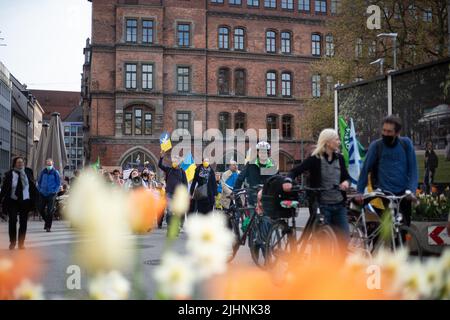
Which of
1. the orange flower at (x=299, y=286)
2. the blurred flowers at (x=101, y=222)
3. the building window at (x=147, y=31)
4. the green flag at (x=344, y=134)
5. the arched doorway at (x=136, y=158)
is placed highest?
the building window at (x=147, y=31)

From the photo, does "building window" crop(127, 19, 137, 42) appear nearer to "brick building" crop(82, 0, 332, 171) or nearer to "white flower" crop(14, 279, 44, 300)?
"brick building" crop(82, 0, 332, 171)

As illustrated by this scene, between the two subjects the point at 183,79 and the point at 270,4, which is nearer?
the point at 183,79

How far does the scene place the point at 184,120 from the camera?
121ft

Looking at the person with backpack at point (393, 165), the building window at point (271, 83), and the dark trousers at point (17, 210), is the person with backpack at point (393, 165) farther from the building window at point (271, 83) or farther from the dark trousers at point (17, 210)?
the building window at point (271, 83)

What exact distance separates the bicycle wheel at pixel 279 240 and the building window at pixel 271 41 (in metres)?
35.2

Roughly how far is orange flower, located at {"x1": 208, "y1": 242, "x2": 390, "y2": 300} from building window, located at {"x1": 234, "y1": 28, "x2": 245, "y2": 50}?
122 ft

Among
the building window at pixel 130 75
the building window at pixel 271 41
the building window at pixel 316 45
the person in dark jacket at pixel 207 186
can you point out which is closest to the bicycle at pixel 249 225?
the person in dark jacket at pixel 207 186

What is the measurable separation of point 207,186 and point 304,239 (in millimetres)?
6091

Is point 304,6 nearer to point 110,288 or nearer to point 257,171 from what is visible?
point 257,171

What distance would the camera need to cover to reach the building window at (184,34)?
35500 mm

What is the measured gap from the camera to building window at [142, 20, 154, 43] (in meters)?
34.5

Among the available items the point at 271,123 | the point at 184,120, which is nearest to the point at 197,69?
the point at 184,120
